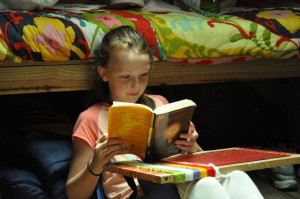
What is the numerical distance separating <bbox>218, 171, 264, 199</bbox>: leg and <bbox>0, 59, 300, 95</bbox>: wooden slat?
1.64 feet

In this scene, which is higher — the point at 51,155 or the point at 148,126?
the point at 148,126

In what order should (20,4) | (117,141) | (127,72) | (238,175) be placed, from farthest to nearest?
(20,4) → (127,72) → (238,175) → (117,141)

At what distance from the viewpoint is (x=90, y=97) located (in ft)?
4.38

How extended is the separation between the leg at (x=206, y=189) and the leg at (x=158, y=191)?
0.25 ft

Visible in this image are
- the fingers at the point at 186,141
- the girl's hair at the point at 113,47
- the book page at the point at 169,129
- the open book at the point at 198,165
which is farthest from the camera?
the girl's hair at the point at 113,47

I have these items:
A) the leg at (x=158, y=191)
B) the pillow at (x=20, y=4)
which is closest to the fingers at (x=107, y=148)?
the leg at (x=158, y=191)

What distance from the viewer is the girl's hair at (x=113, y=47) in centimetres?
122

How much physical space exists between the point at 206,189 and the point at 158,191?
0.15 metres

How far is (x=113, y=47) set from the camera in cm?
123

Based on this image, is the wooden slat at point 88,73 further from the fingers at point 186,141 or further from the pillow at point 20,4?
the fingers at point 186,141

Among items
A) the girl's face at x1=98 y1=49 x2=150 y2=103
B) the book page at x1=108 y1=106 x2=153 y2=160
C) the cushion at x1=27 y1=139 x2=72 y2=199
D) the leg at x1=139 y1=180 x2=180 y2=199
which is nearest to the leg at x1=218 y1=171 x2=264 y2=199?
the leg at x1=139 y1=180 x2=180 y2=199

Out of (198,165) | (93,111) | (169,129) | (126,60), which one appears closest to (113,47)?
(126,60)

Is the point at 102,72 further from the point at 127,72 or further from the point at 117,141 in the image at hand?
the point at 117,141

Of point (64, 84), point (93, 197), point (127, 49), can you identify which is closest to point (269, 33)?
point (127, 49)
